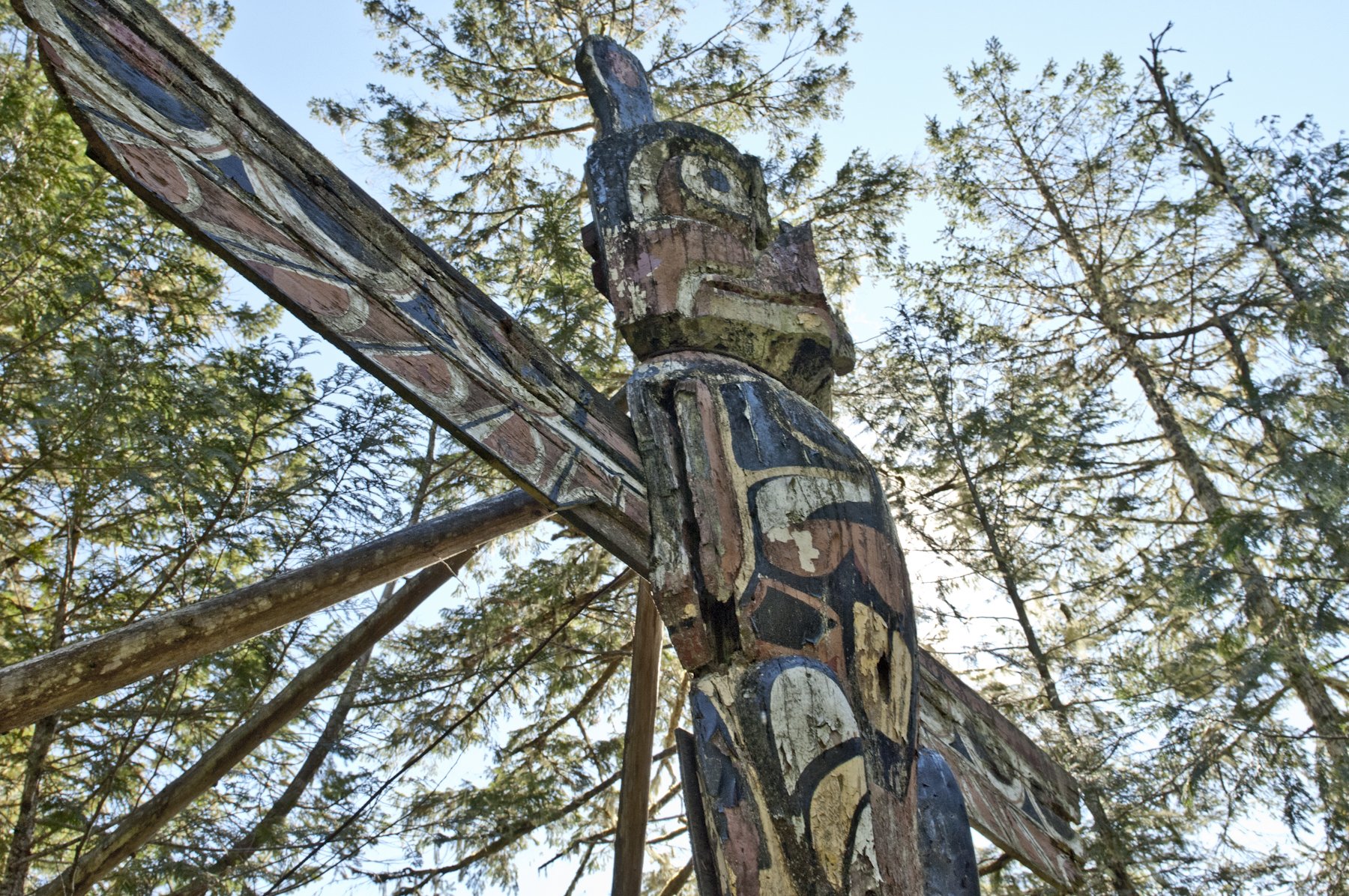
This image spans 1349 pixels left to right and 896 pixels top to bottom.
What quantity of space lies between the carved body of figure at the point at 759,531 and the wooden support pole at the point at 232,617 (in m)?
0.50

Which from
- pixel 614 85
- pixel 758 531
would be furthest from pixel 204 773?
pixel 614 85

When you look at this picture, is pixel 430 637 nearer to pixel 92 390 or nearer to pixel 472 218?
pixel 92 390

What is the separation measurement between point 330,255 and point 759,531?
1.07m

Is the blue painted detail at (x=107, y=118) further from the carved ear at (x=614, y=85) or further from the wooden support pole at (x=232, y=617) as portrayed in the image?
the carved ear at (x=614, y=85)

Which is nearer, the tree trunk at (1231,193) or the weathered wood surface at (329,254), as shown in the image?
the weathered wood surface at (329,254)

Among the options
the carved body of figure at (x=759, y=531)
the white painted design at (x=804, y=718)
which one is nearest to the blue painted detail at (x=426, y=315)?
the carved body of figure at (x=759, y=531)

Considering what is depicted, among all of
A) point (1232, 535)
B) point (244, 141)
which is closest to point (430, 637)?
point (244, 141)

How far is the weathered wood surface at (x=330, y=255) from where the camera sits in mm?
2053

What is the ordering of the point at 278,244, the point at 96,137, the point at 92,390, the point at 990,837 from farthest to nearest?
the point at 92,390 < the point at 990,837 < the point at 278,244 < the point at 96,137

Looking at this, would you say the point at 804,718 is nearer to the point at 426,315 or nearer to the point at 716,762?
the point at 716,762

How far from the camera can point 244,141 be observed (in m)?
2.29

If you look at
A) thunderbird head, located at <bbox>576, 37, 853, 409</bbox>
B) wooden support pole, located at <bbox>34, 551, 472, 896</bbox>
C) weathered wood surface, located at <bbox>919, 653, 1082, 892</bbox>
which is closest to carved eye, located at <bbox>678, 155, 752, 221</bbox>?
thunderbird head, located at <bbox>576, 37, 853, 409</bbox>

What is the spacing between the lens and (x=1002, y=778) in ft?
9.93

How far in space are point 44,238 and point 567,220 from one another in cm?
286
